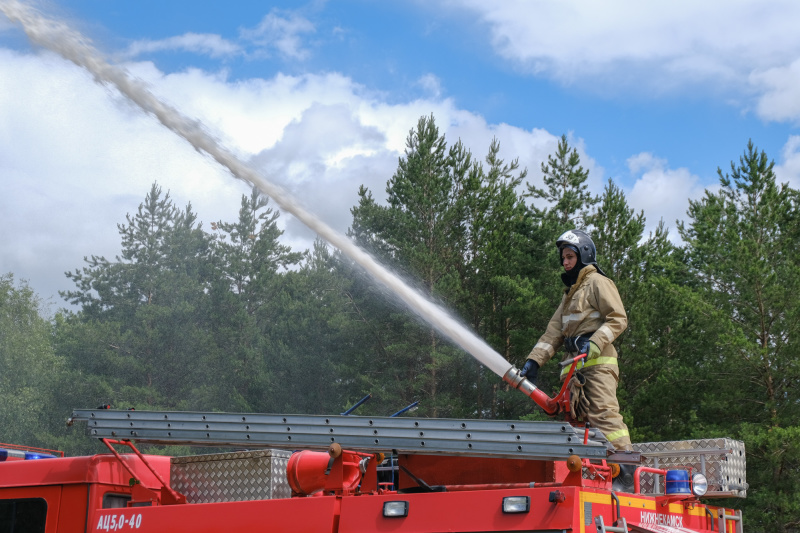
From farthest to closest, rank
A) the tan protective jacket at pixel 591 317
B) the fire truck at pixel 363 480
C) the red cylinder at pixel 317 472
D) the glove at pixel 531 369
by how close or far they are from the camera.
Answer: the glove at pixel 531 369 < the tan protective jacket at pixel 591 317 < the red cylinder at pixel 317 472 < the fire truck at pixel 363 480

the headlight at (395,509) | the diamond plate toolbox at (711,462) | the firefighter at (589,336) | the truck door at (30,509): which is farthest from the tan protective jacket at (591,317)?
the truck door at (30,509)

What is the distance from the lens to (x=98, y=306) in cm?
4747

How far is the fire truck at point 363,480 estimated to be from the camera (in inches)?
204

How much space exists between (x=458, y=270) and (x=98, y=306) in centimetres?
2364

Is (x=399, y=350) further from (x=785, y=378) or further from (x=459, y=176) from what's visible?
(x=785, y=378)

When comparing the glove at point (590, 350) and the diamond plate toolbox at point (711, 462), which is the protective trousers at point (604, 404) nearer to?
the glove at point (590, 350)

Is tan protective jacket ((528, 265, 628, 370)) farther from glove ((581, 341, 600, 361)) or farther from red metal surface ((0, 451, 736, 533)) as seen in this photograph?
red metal surface ((0, 451, 736, 533))

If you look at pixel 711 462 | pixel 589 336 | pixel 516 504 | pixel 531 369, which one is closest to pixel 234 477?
pixel 516 504

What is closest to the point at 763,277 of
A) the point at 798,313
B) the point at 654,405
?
the point at 798,313

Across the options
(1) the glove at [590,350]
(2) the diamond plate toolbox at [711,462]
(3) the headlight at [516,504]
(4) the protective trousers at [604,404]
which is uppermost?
(1) the glove at [590,350]

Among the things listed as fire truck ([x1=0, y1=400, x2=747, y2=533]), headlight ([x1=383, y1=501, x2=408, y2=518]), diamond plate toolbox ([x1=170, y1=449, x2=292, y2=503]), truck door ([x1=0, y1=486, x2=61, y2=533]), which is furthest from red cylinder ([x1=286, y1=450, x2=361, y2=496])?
truck door ([x1=0, y1=486, x2=61, y2=533])

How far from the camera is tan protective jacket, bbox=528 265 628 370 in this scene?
711 cm

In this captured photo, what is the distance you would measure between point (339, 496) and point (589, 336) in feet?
9.08

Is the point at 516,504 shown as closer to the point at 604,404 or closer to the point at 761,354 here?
the point at 604,404
